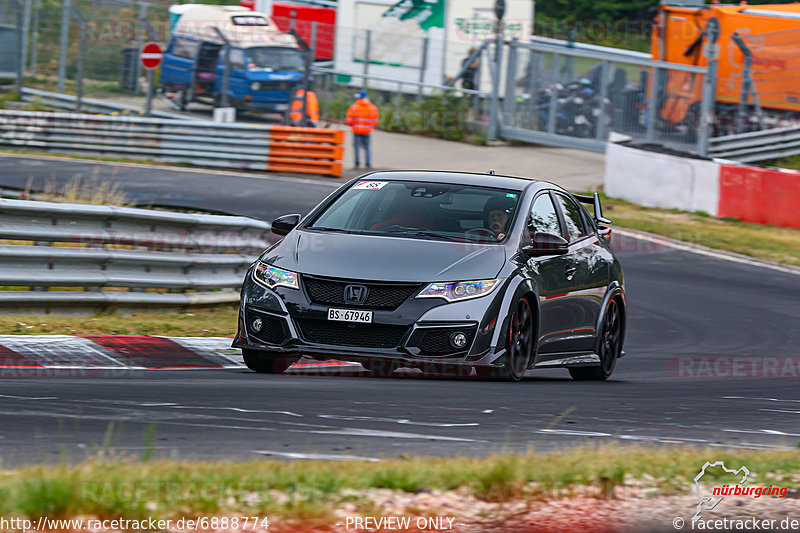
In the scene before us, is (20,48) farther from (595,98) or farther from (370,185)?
(370,185)

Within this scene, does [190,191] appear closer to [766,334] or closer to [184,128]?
[184,128]

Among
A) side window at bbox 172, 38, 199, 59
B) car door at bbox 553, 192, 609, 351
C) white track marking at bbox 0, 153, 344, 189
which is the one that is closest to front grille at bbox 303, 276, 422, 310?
car door at bbox 553, 192, 609, 351

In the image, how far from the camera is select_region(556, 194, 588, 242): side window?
9.63m

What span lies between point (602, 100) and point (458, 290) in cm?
2242

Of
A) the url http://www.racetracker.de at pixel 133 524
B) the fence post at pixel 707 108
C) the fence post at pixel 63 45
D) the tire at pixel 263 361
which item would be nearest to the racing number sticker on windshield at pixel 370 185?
A: the tire at pixel 263 361

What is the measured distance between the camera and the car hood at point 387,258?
7.75 m

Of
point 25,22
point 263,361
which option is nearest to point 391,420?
point 263,361

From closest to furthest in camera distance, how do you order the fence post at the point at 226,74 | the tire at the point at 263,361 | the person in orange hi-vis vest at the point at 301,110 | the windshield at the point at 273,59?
the tire at the point at 263,361 → the person in orange hi-vis vest at the point at 301,110 → the fence post at the point at 226,74 → the windshield at the point at 273,59

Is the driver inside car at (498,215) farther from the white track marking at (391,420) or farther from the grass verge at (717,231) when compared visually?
the grass verge at (717,231)

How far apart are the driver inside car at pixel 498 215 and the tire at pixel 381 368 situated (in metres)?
1.21

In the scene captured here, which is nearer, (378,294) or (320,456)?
(320,456)

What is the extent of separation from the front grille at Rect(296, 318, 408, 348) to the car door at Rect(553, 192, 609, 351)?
6.40 feet

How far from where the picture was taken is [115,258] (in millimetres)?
10766

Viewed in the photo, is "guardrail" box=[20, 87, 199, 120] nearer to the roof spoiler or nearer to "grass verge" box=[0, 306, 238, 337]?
"grass verge" box=[0, 306, 238, 337]
